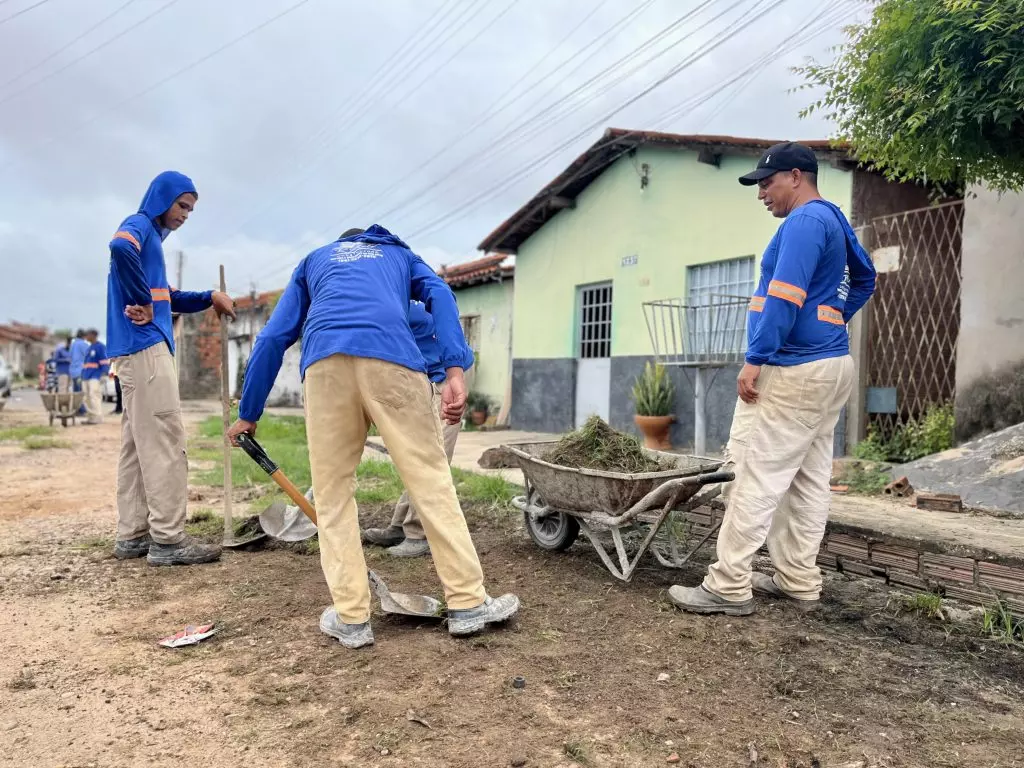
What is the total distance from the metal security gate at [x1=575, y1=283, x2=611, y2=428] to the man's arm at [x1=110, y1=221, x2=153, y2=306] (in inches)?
299

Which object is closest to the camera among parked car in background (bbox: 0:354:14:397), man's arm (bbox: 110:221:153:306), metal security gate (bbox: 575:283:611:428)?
man's arm (bbox: 110:221:153:306)

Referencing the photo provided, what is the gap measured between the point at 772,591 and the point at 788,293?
1.39 meters

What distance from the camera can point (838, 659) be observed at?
8.77 feet

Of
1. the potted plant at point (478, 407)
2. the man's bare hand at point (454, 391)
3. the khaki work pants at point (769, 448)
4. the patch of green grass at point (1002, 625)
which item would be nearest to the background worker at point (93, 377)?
the potted plant at point (478, 407)

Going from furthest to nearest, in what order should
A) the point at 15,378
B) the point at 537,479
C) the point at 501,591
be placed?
the point at 15,378 < the point at 537,479 < the point at 501,591

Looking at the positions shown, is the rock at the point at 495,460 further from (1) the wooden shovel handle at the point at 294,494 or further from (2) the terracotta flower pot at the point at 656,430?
(1) the wooden shovel handle at the point at 294,494

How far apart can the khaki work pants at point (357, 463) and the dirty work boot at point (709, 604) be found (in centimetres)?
91

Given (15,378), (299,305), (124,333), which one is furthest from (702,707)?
(15,378)

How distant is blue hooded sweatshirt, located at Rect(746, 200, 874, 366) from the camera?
3.04 metres

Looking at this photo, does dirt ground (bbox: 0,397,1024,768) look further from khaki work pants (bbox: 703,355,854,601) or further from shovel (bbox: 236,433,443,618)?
khaki work pants (bbox: 703,355,854,601)

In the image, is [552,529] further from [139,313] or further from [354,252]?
[139,313]

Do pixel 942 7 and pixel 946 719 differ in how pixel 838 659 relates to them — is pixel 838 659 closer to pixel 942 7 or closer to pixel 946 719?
pixel 946 719

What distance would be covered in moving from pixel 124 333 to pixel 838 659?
3655 mm

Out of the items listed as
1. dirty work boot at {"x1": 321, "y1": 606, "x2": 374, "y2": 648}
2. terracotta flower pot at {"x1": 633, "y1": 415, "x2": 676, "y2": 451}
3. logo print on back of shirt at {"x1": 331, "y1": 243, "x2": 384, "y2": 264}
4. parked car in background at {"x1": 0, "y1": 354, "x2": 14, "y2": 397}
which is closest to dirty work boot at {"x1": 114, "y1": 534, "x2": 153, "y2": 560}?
dirty work boot at {"x1": 321, "y1": 606, "x2": 374, "y2": 648}
